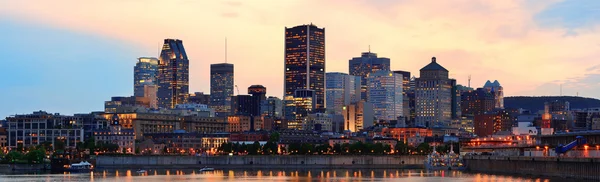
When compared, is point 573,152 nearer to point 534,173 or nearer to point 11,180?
point 534,173

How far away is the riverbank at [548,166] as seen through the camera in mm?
131750

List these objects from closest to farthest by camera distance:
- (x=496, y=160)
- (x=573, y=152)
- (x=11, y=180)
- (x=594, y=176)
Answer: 1. (x=594, y=176)
2. (x=573, y=152)
3. (x=11, y=180)
4. (x=496, y=160)

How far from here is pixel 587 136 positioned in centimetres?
16550

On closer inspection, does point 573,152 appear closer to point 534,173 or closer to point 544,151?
point 534,173

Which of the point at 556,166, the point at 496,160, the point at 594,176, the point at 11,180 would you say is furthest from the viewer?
the point at 496,160

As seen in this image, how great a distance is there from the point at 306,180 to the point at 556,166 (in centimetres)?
4034

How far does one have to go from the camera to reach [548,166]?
152625 millimetres

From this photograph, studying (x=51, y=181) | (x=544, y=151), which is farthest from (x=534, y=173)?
(x=51, y=181)

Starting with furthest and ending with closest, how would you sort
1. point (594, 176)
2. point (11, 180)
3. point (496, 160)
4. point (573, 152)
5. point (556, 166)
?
point (496, 160) < point (11, 180) < point (573, 152) < point (556, 166) < point (594, 176)

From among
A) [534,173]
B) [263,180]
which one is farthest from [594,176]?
A: [263,180]

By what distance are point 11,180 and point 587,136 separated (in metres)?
91.8

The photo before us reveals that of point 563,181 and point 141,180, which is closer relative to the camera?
point 563,181

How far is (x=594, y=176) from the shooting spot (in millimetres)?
129875

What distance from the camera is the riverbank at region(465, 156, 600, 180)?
131750 millimetres
